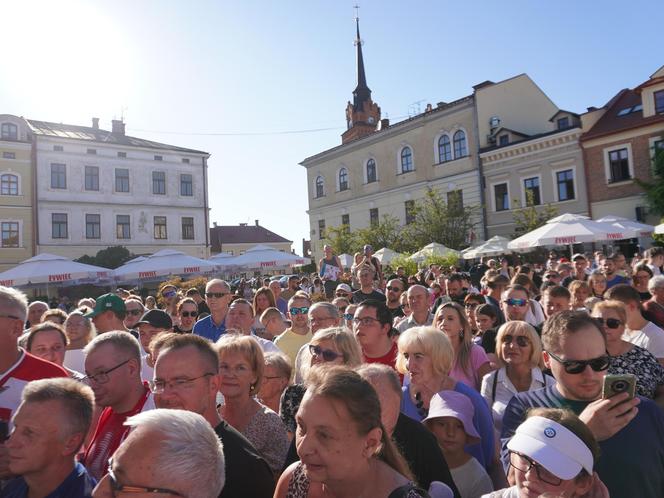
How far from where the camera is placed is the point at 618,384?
2385mm

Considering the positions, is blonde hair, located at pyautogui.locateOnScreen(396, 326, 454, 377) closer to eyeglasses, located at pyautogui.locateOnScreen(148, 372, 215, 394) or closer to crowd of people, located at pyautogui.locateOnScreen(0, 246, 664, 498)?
crowd of people, located at pyautogui.locateOnScreen(0, 246, 664, 498)

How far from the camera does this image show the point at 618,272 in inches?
381

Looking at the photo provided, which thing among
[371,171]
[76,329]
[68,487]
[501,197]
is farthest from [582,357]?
[371,171]

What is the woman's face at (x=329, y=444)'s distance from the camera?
1932 millimetres

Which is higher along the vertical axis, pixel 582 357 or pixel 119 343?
pixel 119 343

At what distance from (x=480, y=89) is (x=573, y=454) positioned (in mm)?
32032

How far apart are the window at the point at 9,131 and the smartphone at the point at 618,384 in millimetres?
38779

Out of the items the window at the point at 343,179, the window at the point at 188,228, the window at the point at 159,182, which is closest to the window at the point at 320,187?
the window at the point at 343,179

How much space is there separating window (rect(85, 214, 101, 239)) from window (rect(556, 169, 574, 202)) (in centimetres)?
3124

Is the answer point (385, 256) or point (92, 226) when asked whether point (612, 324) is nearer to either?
point (385, 256)

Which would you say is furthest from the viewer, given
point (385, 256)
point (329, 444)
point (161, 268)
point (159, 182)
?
point (159, 182)

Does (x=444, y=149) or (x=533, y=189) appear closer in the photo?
(x=533, y=189)

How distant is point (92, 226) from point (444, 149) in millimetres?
25898

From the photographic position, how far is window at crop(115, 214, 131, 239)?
121 ft
